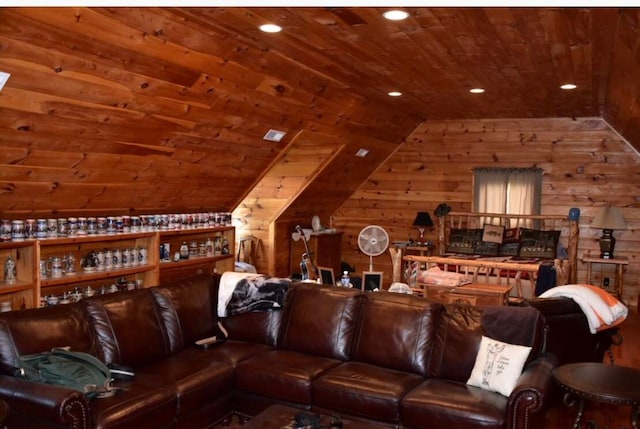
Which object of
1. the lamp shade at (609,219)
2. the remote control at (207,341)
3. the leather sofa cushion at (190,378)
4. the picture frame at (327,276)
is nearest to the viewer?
the leather sofa cushion at (190,378)

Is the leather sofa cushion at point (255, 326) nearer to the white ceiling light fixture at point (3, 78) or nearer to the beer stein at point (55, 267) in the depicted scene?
the beer stein at point (55, 267)

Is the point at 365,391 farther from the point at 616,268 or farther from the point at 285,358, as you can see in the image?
the point at 616,268

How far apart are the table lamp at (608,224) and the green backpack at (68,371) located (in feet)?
21.4

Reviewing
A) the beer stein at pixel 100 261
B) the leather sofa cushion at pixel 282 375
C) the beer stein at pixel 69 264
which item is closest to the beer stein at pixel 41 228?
the beer stein at pixel 69 264

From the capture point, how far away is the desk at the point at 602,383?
2947mm

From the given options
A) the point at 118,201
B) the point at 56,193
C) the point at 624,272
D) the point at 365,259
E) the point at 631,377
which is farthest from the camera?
the point at 365,259

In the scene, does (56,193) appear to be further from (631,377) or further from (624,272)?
(624,272)

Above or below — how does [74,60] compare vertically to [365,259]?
above

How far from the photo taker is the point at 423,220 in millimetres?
8812

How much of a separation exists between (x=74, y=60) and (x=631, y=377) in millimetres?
3619

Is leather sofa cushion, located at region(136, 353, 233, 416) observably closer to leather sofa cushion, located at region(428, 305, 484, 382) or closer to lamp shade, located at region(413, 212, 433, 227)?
leather sofa cushion, located at region(428, 305, 484, 382)

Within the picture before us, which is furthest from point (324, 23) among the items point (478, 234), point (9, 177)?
point (478, 234)

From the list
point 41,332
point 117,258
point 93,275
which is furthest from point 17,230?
point 41,332

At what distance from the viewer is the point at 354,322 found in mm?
4199
